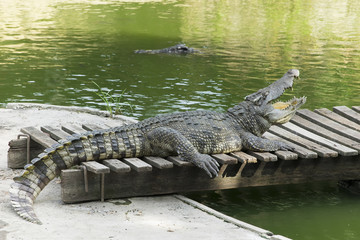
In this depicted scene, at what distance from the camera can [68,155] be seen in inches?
208

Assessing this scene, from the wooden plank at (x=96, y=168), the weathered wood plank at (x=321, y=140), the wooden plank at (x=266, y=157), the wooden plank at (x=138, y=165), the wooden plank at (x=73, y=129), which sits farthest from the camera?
the wooden plank at (x=73, y=129)

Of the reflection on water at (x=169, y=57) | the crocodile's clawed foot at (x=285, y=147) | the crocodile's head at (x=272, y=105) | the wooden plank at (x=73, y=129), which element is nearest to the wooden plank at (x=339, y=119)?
the crocodile's head at (x=272, y=105)

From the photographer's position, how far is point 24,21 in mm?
19344

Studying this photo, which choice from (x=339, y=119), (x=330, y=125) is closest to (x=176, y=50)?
(x=339, y=119)

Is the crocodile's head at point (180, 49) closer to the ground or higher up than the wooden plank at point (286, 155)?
closer to the ground

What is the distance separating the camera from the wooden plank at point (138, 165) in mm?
5168

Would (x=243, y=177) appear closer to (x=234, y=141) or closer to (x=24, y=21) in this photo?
(x=234, y=141)

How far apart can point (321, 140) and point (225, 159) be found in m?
1.32

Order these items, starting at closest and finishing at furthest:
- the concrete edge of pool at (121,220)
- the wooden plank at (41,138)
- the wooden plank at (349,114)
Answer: the concrete edge of pool at (121,220)
the wooden plank at (41,138)
the wooden plank at (349,114)

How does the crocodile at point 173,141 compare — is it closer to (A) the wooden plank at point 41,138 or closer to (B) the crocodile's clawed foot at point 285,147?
(B) the crocodile's clawed foot at point 285,147

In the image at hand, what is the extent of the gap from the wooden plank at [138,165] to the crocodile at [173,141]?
119 mm

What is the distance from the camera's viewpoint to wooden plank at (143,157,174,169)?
530 cm

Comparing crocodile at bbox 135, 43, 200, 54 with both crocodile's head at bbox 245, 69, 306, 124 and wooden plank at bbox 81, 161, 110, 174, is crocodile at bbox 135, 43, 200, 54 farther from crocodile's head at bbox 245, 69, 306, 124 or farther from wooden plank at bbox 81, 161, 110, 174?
wooden plank at bbox 81, 161, 110, 174

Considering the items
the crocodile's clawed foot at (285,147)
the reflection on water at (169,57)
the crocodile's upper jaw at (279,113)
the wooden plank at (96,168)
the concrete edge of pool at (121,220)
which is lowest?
the reflection on water at (169,57)
